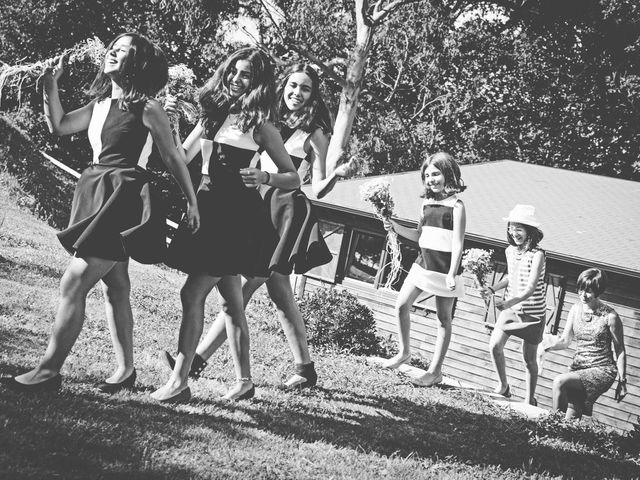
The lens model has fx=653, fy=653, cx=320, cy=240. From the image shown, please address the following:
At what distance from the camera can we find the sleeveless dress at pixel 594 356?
6.39m

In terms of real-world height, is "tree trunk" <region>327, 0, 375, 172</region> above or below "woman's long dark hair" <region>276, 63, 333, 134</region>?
above

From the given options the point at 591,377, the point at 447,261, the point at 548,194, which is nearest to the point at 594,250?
the point at 548,194

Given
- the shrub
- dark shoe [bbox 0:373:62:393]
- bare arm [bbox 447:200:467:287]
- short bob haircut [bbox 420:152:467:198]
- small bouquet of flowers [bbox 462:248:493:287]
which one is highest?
short bob haircut [bbox 420:152:467:198]

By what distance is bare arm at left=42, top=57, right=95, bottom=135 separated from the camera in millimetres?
3566

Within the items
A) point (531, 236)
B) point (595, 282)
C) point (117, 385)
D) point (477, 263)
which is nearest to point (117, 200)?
point (117, 385)

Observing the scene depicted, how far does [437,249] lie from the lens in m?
5.77

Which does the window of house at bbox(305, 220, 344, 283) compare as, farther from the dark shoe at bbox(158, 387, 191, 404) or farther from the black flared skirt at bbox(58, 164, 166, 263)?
the black flared skirt at bbox(58, 164, 166, 263)

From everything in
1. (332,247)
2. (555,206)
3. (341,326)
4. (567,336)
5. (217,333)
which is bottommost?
(341,326)

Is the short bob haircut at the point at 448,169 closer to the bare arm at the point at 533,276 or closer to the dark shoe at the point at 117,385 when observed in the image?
the bare arm at the point at 533,276

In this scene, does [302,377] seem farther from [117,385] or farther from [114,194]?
[114,194]

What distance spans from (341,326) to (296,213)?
16.5ft

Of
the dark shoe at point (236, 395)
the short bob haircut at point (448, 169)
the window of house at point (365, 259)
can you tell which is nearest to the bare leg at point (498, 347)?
the short bob haircut at point (448, 169)

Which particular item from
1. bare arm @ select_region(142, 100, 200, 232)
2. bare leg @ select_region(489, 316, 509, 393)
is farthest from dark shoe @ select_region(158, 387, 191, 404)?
bare leg @ select_region(489, 316, 509, 393)

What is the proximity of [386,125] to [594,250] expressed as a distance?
15050 mm
